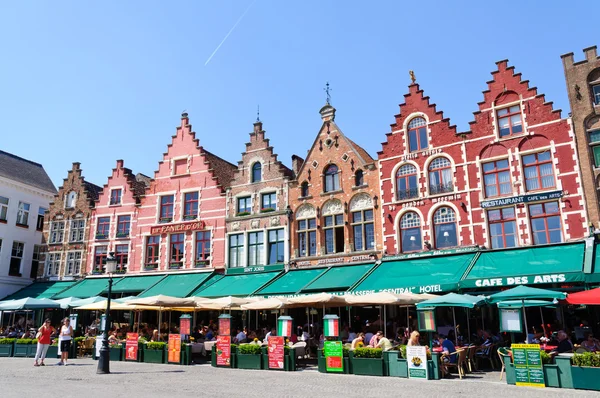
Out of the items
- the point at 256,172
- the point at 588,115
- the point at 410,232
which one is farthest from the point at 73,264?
the point at 588,115

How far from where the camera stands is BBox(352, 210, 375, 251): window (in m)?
24.3

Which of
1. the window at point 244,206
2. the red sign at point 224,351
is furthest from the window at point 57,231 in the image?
the red sign at point 224,351

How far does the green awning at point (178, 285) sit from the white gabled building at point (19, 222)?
1216 centimetres

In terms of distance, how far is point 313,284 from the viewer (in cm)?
2277

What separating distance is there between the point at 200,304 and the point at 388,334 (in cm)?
864

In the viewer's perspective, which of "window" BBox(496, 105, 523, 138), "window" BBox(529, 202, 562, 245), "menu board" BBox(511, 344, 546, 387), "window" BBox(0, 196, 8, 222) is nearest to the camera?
"menu board" BBox(511, 344, 546, 387)

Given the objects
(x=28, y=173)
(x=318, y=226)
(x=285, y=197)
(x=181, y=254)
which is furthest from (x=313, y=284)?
(x=28, y=173)

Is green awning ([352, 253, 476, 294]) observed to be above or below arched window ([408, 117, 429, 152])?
below

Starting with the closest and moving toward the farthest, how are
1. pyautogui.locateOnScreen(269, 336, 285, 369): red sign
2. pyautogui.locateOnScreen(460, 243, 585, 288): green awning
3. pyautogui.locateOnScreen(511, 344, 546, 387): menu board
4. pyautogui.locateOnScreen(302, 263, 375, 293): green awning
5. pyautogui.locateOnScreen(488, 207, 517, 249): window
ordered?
pyautogui.locateOnScreen(511, 344, 546, 387): menu board
pyautogui.locateOnScreen(269, 336, 285, 369): red sign
pyautogui.locateOnScreen(460, 243, 585, 288): green awning
pyautogui.locateOnScreen(488, 207, 517, 249): window
pyautogui.locateOnScreen(302, 263, 375, 293): green awning

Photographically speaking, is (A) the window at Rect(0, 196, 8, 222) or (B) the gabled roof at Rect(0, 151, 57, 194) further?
(B) the gabled roof at Rect(0, 151, 57, 194)

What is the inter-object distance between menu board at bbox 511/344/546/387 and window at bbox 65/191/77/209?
31.2 metres

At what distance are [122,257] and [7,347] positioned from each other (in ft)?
32.7

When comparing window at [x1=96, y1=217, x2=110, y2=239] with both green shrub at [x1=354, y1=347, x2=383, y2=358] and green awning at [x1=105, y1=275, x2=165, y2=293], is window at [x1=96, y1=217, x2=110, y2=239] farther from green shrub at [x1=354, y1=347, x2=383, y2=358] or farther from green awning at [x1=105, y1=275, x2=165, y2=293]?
green shrub at [x1=354, y1=347, x2=383, y2=358]

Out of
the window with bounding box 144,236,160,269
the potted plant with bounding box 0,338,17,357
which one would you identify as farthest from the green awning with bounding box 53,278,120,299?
the potted plant with bounding box 0,338,17,357
